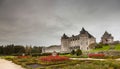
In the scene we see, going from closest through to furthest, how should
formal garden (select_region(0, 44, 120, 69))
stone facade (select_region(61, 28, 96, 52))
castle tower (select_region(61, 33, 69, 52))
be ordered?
formal garden (select_region(0, 44, 120, 69))
stone facade (select_region(61, 28, 96, 52))
castle tower (select_region(61, 33, 69, 52))

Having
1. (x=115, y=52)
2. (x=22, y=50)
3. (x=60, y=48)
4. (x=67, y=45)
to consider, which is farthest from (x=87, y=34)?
(x=22, y=50)

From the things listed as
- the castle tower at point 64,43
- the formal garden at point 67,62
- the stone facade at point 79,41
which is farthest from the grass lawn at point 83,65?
the castle tower at point 64,43

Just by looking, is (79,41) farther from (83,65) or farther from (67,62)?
(83,65)

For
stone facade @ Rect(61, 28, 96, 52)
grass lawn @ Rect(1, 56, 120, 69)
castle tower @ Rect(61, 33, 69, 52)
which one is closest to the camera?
grass lawn @ Rect(1, 56, 120, 69)

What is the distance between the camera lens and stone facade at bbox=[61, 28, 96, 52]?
6401 centimetres

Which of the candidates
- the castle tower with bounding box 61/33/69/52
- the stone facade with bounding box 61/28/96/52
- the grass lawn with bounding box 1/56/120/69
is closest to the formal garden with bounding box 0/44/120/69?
the grass lawn with bounding box 1/56/120/69

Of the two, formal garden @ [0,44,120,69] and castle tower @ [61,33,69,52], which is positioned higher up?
castle tower @ [61,33,69,52]

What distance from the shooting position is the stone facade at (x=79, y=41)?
6401 centimetres

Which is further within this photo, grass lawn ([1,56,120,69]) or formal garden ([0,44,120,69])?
formal garden ([0,44,120,69])

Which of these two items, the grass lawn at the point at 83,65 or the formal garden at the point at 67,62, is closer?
the grass lawn at the point at 83,65

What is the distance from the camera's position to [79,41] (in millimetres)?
67250

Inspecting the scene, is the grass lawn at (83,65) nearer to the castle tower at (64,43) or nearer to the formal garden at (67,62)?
the formal garden at (67,62)

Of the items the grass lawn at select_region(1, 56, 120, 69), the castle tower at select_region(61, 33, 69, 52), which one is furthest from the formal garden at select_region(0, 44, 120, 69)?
the castle tower at select_region(61, 33, 69, 52)

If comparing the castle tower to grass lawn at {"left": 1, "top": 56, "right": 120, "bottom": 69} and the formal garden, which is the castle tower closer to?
the formal garden
